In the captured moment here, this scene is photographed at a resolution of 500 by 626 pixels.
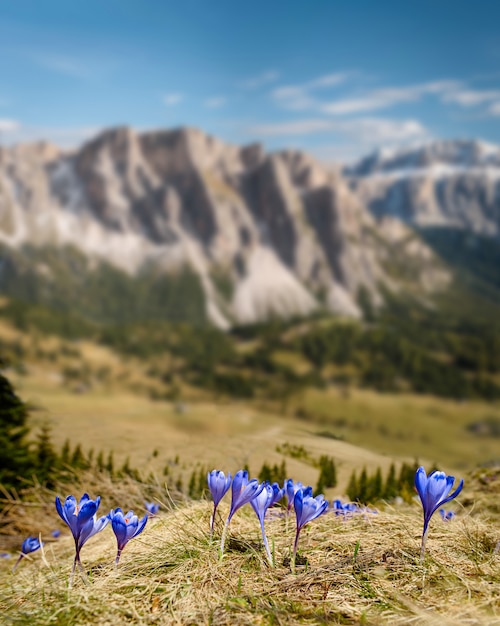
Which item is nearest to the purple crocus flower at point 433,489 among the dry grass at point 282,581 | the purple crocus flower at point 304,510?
the dry grass at point 282,581

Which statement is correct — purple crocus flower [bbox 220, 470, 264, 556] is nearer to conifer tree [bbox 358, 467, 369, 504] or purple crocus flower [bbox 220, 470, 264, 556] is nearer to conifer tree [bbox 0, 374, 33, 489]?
conifer tree [bbox 358, 467, 369, 504]

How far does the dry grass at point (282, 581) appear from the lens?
4.41m

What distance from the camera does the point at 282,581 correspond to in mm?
4789

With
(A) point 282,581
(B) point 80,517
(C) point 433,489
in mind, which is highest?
(C) point 433,489

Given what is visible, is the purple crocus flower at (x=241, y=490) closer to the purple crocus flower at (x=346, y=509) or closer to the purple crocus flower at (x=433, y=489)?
the purple crocus flower at (x=433, y=489)

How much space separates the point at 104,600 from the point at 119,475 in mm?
6074

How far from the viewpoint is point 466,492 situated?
9.55 m

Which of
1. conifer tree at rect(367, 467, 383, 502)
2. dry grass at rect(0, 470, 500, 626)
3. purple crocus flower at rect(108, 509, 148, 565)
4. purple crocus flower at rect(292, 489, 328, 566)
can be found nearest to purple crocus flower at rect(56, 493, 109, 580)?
purple crocus flower at rect(108, 509, 148, 565)

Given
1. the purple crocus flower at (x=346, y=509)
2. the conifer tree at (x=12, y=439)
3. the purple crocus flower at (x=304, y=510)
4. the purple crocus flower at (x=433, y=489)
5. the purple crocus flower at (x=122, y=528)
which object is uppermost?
the purple crocus flower at (x=433, y=489)

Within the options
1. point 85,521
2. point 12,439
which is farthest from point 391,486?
point 12,439

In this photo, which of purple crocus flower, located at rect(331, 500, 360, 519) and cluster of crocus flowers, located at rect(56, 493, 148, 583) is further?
purple crocus flower, located at rect(331, 500, 360, 519)

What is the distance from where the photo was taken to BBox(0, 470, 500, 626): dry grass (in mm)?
4410

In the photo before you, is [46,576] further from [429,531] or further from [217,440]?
[217,440]

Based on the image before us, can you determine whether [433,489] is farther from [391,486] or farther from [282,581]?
[391,486]
